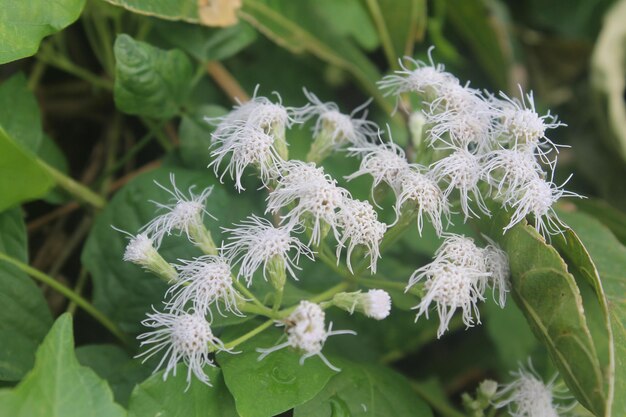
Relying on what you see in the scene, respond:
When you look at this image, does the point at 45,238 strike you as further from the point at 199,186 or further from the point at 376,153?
the point at 376,153

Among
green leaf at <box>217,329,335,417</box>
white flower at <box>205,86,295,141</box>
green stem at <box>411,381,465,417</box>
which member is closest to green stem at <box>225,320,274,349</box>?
green leaf at <box>217,329,335,417</box>

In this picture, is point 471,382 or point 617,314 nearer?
point 617,314

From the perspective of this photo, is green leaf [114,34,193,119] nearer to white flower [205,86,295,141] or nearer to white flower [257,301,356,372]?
white flower [205,86,295,141]

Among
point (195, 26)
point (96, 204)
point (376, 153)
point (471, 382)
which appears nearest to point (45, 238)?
point (96, 204)

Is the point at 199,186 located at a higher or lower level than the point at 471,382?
higher

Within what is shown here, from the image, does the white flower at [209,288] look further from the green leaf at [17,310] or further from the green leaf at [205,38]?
the green leaf at [205,38]

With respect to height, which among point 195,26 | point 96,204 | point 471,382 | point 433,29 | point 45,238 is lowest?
point 471,382
